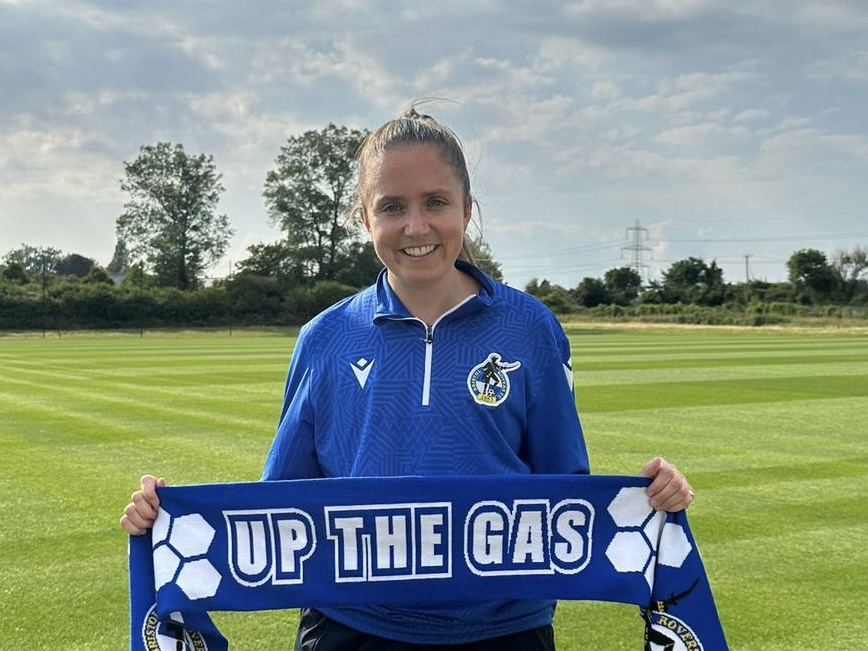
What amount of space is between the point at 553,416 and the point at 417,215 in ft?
2.00

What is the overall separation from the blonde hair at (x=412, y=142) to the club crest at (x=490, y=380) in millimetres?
377

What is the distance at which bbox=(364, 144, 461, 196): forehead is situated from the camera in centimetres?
227

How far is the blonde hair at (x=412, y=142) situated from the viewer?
2.30 metres

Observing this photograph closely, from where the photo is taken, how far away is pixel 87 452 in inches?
381

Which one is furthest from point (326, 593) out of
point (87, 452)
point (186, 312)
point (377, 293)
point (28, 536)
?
point (186, 312)

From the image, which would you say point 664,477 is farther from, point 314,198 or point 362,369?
point 314,198

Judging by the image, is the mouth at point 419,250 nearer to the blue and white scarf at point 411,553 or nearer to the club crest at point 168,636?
the blue and white scarf at point 411,553

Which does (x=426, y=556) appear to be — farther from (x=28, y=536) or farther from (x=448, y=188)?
(x=28, y=536)

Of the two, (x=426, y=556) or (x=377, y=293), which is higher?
(x=377, y=293)

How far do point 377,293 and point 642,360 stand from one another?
24418 mm

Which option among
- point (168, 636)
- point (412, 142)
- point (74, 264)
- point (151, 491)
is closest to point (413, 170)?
point (412, 142)

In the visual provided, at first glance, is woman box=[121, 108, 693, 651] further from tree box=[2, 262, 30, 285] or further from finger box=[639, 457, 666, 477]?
tree box=[2, 262, 30, 285]

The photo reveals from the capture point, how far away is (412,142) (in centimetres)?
228

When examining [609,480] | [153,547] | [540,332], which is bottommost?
[153,547]
